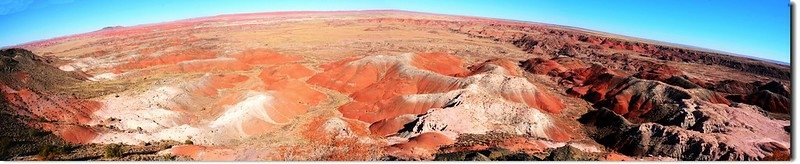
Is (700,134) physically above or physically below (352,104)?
below

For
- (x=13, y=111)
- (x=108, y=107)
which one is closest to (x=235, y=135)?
(x=108, y=107)

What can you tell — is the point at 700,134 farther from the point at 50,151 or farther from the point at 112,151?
the point at 50,151

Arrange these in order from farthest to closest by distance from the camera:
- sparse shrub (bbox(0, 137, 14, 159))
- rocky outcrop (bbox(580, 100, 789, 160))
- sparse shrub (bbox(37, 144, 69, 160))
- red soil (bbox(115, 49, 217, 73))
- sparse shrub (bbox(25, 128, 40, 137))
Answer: red soil (bbox(115, 49, 217, 73))
rocky outcrop (bbox(580, 100, 789, 160))
sparse shrub (bbox(25, 128, 40, 137))
sparse shrub (bbox(0, 137, 14, 159))
sparse shrub (bbox(37, 144, 69, 160))

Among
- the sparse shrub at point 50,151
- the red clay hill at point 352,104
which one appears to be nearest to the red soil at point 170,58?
the red clay hill at point 352,104

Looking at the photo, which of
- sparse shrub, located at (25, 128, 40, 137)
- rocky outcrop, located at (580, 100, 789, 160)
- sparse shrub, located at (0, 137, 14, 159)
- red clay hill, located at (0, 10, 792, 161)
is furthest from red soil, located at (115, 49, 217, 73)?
rocky outcrop, located at (580, 100, 789, 160)

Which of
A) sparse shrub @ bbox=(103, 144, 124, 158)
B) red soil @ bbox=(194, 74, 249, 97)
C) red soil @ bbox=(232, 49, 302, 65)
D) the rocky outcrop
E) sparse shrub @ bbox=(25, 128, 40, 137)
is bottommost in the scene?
the rocky outcrop

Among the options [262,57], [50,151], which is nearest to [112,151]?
[50,151]

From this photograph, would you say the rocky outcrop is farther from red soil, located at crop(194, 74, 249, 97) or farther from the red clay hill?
red soil, located at crop(194, 74, 249, 97)

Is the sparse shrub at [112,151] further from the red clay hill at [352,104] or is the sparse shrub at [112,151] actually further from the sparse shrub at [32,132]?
the sparse shrub at [32,132]

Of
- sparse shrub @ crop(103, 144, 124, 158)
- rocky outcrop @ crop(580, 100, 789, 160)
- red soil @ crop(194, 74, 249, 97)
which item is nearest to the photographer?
sparse shrub @ crop(103, 144, 124, 158)

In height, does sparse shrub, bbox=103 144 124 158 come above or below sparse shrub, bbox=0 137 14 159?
below
